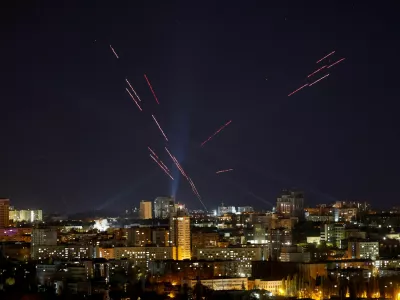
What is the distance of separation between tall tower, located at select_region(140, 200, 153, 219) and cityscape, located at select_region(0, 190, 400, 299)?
4754 mm

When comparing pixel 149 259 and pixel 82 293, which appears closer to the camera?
pixel 82 293

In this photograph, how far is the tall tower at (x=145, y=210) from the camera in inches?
1283

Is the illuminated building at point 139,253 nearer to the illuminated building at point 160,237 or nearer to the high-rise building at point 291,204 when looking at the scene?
the illuminated building at point 160,237

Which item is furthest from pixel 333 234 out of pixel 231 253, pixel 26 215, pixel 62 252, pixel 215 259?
pixel 26 215

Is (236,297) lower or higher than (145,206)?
lower

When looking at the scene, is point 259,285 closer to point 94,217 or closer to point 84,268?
point 84,268

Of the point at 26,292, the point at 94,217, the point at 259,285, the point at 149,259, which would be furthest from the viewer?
the point at 94,217

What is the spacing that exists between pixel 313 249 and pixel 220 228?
5.65m

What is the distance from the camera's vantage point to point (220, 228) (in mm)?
25328

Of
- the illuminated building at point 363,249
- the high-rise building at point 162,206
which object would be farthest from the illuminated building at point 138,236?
the high-rise building at point 162,206

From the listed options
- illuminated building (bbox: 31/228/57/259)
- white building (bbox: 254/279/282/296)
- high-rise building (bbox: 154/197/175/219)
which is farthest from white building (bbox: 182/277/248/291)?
high-rise building (bbox: 154/197/175/219)

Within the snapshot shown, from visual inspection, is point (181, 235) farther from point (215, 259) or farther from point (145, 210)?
point (145, 210)

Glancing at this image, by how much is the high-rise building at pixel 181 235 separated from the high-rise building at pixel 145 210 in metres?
12.6

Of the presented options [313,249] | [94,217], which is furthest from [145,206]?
[313,249]
